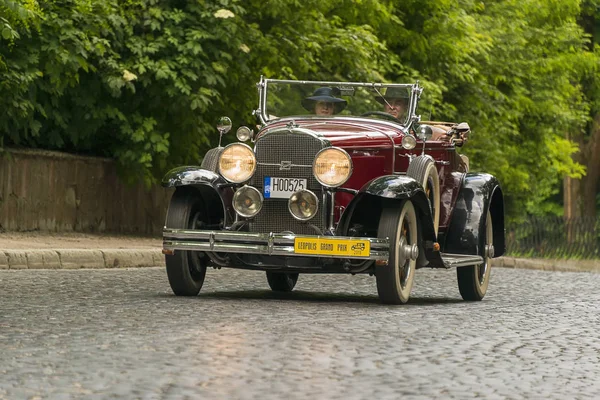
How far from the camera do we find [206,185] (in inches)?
472

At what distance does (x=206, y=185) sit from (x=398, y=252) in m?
1.75

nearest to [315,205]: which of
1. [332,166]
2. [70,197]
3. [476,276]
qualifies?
[332,166]

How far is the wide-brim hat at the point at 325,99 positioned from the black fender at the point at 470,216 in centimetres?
143

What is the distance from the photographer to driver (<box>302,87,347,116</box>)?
13398mm

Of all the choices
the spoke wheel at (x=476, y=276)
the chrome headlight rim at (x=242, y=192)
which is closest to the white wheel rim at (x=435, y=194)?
the spoke wheel at (x=476, y=276)

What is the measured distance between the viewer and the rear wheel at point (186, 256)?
11977 millimetres

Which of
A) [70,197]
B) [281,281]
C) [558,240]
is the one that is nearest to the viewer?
[281,281]

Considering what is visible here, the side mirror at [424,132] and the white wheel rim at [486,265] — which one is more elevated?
the side mirror at [424,132]

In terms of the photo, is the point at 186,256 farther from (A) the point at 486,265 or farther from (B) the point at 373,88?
(A) the point at 486,265

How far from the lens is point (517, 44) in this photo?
29.4 metres

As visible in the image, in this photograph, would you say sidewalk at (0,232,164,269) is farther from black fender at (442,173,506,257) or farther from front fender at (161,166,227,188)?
black fender at (442,173,506,257)

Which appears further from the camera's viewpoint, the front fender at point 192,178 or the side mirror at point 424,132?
the side mirror at point 424,132

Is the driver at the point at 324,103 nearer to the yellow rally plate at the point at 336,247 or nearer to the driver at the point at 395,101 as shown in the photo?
the driver at the point at 395,101

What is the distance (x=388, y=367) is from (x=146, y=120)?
1400 centimetres
